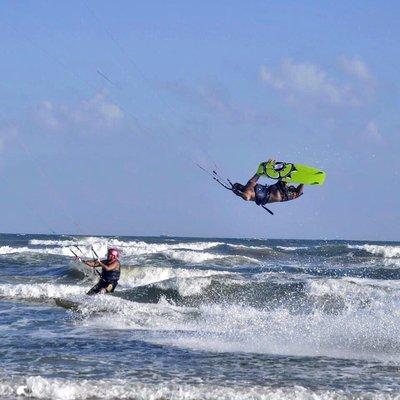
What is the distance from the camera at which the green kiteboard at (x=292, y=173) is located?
16.5m

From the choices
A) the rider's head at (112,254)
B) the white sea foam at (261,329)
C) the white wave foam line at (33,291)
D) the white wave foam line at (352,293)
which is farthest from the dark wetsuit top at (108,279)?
the white wave foam line at (352,293)

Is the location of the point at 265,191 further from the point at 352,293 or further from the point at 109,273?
the point at 352,293

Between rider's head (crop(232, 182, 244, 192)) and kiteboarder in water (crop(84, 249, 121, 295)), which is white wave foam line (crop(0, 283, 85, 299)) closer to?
kiteboarder in water (crop(84, 249, 121, 295))

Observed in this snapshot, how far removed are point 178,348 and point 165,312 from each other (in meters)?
5.76

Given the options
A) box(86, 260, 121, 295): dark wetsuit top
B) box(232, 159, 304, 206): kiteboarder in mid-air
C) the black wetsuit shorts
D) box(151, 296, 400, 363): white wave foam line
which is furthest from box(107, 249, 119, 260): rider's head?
box(232, 159, 304, 206): kiteboarder in mid-air

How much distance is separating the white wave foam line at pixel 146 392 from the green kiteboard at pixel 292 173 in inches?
257

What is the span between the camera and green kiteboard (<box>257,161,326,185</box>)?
16550mm

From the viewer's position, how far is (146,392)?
34.7 ft

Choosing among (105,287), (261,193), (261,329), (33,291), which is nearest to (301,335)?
(261,329)

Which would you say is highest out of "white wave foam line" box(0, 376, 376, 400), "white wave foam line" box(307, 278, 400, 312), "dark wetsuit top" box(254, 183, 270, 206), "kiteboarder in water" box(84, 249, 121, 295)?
"dark wetsuit top" box(254, 183, 270, 206)

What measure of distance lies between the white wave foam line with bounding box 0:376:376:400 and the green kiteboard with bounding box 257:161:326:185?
6526 millimetres

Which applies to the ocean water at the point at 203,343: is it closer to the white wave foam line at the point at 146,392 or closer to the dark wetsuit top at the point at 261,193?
the white wave foam line at the point at 146,392

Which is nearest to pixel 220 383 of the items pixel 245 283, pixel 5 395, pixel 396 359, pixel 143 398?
pixel 143 398

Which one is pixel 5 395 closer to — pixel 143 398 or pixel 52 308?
pixel 143 398
